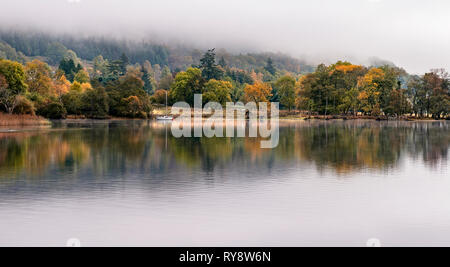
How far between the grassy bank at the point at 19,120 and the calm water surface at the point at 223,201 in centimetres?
4037

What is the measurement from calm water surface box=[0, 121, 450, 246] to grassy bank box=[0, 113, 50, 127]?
40.4m

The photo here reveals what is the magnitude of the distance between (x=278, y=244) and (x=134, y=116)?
334 ft

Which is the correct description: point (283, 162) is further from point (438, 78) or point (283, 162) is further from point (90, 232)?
point (438, 78)

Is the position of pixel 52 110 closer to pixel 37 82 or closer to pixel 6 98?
pixel 37 82

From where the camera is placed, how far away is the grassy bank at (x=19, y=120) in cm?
6144

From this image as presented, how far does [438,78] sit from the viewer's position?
11400 centimetres

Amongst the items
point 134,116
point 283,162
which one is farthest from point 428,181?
point 134,116

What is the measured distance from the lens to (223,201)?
1410 cm

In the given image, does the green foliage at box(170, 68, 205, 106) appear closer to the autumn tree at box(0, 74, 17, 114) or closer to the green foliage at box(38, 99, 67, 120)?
the green foliage at box(38, 99, 67, 120)

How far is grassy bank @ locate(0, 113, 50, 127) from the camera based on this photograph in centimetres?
6144

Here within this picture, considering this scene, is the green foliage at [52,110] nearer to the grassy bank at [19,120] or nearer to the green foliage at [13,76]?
the green foliage at [13,76]

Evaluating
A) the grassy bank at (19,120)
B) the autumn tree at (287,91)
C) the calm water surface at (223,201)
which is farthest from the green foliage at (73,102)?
the calm water surface at (223,201)

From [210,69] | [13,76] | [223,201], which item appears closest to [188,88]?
[210,69]
